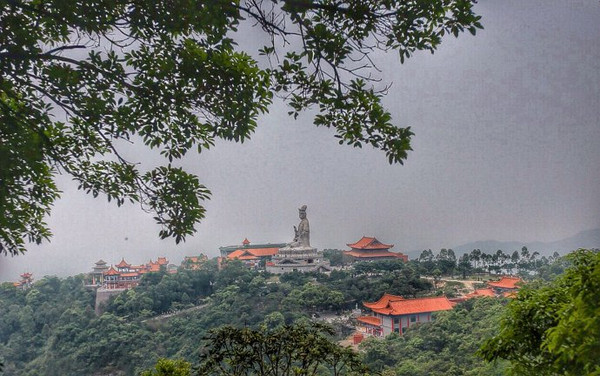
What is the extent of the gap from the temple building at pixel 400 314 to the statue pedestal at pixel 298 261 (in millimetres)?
4426

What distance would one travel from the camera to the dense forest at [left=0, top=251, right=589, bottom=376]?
6770mm

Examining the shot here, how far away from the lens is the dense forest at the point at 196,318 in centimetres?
677

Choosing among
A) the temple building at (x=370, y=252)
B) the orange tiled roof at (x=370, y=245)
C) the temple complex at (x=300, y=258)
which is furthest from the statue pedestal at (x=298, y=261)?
the orange tiled roof at (x=370, y=245)

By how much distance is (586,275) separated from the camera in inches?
29.3

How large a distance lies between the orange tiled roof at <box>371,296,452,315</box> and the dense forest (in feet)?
2.22

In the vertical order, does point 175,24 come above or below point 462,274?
above

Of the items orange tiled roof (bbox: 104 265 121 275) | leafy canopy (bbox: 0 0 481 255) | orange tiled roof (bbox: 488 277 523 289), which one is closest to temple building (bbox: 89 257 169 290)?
orange tiled roof (bbox: 104 265 121 275)

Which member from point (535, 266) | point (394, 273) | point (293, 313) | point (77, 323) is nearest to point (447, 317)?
point (293, 313)

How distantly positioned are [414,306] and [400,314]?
412 millimetres

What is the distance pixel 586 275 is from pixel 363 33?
28.9 inches

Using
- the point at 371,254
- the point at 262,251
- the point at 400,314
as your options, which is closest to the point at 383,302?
the point at 400,314

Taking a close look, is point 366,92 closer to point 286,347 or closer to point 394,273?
point 286,347

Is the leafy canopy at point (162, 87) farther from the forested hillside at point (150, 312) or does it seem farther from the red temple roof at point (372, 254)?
the red temple roof at point (372, 254)

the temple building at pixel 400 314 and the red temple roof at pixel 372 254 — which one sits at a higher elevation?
the red temple roof at pixel 372 254
